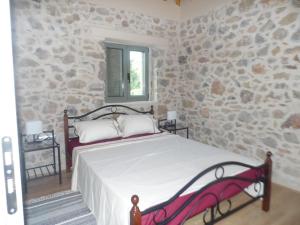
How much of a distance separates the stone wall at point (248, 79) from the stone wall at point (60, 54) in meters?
1.25

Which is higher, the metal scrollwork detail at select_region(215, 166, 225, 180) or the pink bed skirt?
the metal scrollwork detail at select_region(215, 166, 225, 180)

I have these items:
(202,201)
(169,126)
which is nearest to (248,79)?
(169,126)

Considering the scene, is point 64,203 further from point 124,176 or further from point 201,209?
point 201,209

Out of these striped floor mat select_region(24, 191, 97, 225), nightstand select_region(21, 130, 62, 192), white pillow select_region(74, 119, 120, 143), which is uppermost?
white pillow select_region(74, 119, 120, 143)

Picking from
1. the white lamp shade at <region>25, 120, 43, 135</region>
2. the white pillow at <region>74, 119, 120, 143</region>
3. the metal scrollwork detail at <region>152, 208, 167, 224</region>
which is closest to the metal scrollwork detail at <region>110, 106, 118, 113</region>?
the white pillow at <region>74, 119, 120, 143</region>

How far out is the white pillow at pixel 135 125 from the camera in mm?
3354

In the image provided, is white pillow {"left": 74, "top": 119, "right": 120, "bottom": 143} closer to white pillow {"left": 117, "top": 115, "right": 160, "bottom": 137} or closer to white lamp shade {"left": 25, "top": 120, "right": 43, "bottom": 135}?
white pillow {"left": 117, "top": 115, "right": 160, "bottom": 137}

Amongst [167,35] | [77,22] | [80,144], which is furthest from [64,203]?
[167,35]

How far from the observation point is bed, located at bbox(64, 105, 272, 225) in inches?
62.9

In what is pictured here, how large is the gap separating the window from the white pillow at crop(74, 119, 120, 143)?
75cm

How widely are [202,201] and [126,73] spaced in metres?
2.77

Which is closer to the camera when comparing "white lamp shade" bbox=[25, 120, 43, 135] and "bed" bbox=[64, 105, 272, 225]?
"bed" bbox=[64, 105, 272, 225]

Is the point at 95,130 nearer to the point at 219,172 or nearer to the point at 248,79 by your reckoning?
the point at 219,172

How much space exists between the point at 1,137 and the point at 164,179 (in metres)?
1.49
